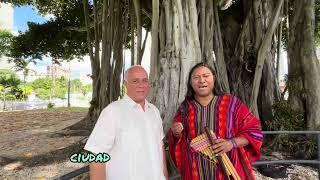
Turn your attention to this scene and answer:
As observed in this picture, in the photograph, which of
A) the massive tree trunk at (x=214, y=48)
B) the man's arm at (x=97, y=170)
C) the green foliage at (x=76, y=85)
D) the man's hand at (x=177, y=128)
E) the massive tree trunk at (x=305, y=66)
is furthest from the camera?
the green foliage at (x=76, y=85)

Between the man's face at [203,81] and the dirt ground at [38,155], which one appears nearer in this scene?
the man's face at [203,81]

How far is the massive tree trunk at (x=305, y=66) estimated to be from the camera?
620cm

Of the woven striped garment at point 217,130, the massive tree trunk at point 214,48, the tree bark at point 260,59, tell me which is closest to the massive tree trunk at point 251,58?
the massive tree trunk at point 214,48

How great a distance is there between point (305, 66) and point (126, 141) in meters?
4.67

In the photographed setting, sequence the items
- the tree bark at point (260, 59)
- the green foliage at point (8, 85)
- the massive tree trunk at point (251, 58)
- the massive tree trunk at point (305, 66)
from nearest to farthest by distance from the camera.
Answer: the tree bark at point (260, 59) < the massive tree trunk at point (305, 66) < the massive tree trunk at point (251, 58) < the green foliage at point (8, 85)

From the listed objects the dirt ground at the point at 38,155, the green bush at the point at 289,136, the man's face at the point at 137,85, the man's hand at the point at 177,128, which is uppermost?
the man's face at the point at 137,85

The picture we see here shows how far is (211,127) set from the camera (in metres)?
2.47

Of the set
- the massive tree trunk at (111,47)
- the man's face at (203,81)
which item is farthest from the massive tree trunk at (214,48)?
the massive tree trunk at (111,47)

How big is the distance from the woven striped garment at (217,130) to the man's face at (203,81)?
68 millimetres

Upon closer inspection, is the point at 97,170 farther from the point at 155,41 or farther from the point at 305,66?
the point at 305,66

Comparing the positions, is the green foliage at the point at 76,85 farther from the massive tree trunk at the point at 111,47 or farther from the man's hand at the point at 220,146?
the man's hand at the point at 220,146

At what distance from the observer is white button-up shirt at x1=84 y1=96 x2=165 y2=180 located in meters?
2.14

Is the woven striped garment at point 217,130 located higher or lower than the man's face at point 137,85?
lower

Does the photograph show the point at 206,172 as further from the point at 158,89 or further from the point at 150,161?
Result: the point at 158,89
